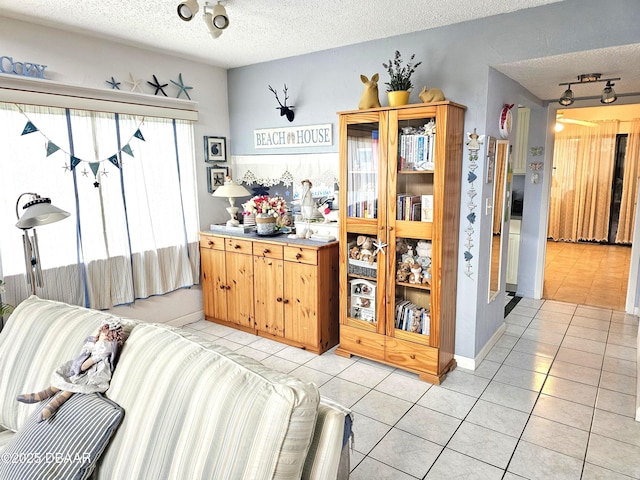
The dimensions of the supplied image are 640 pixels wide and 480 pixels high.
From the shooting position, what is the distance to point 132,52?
11.7ft

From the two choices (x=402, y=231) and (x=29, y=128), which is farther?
(x=402, y=231)

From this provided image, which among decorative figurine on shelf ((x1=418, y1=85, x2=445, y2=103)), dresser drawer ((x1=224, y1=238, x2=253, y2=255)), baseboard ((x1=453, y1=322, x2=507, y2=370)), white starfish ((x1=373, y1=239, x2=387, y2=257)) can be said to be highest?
decorative figurine on shelf ((x1=418, y1=85, x2=445, y2=103))

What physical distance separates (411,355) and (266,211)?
5.81 feet

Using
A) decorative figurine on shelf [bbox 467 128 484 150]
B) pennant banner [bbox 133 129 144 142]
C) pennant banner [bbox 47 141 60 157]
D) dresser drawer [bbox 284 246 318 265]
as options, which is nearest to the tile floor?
dresser drawer [bbox 284 246 318 265]

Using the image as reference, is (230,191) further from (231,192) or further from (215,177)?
(215,177)

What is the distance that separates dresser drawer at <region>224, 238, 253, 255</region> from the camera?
3840 millimetres

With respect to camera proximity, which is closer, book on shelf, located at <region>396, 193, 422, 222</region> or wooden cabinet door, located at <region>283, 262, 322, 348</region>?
book on shelf, located at <region>396, 193, 422, 222</region>

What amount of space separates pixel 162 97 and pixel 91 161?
2.71ft

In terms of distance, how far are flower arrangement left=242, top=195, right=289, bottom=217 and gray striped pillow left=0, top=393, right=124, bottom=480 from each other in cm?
251

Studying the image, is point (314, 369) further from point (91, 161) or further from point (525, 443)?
point (91, 161)

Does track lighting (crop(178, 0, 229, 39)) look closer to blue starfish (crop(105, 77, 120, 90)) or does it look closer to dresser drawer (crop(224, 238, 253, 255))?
blue starfish (crop(105, 77, 120, 90))

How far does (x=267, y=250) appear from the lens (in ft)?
12.2

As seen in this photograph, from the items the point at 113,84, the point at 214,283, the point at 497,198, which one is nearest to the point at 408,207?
the point at 497,198

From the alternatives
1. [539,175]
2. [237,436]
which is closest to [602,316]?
[539,175]
